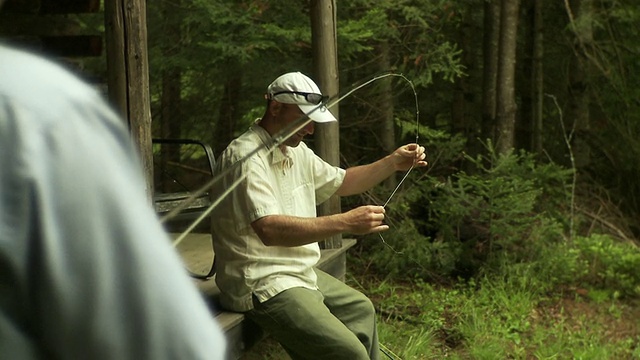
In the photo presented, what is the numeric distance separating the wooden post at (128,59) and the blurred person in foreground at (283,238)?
17.7 inches

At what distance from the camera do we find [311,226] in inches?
144

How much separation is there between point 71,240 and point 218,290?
3.90m

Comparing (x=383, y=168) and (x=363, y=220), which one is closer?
(x=363, y=220)

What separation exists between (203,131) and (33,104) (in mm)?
8594

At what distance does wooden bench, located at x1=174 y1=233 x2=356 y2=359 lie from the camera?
3.93 meters

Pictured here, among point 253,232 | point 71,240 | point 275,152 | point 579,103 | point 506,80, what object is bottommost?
point 579,103

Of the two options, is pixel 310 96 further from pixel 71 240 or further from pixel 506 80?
pixel 506 80

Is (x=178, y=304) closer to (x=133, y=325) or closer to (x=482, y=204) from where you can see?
(x=133, y=325)

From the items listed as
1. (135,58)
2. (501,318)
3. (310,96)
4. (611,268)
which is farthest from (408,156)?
(611,268)

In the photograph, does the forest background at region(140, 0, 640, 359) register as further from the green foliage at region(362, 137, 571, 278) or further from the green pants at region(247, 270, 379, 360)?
the green pants at region(247, 270, 379, 360)

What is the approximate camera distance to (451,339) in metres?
5.93

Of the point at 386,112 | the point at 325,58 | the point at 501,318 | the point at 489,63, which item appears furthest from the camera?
the point at 489,63

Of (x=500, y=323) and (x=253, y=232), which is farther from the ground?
(x=253, y=232)

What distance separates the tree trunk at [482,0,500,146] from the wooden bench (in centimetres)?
339
